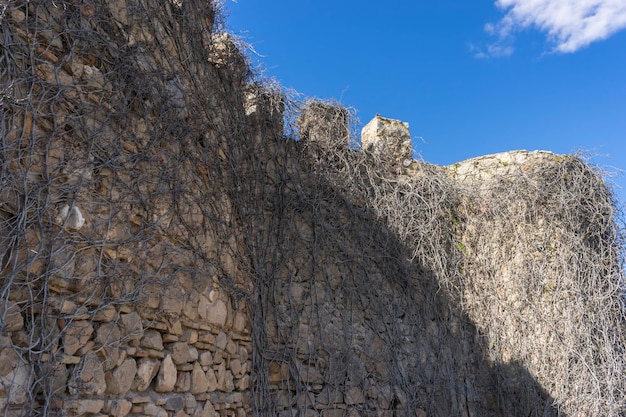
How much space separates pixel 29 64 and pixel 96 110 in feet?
1.32

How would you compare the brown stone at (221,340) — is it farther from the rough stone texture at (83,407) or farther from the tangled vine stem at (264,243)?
the rough stone texture at (83,407)

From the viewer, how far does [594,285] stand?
5.62 m

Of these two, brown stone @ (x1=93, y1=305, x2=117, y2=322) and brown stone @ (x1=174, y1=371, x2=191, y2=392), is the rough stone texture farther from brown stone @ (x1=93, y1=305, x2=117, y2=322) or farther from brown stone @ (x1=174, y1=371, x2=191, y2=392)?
brown stone @ (x1=174, y1=371, x2=191, y2=392)

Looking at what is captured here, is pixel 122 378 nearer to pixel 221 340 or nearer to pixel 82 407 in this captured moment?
pixel 82 407

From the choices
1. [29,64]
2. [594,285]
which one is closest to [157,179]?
[29,64]

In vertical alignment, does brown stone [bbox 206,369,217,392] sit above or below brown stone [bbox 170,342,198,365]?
below

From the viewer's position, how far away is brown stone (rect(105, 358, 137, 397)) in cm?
255

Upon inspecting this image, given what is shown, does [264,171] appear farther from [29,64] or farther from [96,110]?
[29,64]

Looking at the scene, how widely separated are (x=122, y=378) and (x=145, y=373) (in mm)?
181

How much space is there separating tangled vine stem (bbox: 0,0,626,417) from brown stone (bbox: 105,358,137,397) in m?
0.03

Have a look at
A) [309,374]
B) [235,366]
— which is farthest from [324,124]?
[235,366]

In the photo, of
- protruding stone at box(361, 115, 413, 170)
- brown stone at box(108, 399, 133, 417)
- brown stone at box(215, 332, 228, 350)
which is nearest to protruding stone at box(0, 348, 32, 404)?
brown stone at box(108, 399, 133, 417)

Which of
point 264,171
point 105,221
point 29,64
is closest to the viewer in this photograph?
point 29,64

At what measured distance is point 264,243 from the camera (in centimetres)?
432
